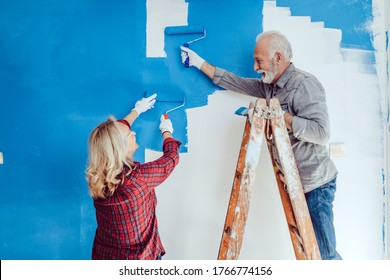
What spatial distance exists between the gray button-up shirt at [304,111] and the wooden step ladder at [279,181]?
0.47ft

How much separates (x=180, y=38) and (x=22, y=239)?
4.61ft

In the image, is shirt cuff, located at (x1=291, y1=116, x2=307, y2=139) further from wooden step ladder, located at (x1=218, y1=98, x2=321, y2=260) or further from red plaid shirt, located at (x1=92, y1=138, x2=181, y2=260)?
red plaid shirt, located at (x1=92, y1=138, x2=181, y2=260)

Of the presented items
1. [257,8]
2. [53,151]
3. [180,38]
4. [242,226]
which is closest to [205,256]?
[242,226]

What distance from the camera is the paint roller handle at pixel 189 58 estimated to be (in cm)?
173

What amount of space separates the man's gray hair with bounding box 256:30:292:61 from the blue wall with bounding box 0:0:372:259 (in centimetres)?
12

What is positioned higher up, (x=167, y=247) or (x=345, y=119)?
(x=345, y=119)

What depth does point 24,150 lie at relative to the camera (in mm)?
1925

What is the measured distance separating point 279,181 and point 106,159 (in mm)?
724

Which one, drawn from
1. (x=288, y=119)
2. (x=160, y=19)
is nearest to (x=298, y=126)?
(x=288, y=119)

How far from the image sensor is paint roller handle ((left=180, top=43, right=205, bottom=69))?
1728mm

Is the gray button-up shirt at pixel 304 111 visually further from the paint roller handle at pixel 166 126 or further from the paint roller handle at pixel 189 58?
the paint roller handle at pixel 166 126

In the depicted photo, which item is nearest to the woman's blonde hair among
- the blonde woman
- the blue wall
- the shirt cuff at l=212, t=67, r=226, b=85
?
the blonde woman

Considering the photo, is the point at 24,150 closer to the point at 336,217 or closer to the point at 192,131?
Answer: the point at 192,131

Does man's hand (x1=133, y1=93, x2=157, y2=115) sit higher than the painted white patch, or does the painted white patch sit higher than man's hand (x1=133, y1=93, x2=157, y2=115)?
the painted white patch
